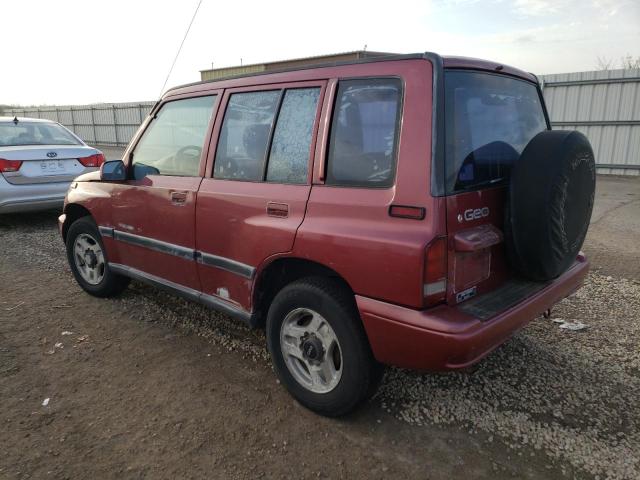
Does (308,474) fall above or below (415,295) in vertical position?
below

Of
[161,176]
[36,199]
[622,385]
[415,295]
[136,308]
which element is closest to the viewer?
[415,295]

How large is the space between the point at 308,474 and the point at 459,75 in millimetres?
2054

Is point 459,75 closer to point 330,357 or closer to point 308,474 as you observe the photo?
point 330,357

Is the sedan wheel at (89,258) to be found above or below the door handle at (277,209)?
below

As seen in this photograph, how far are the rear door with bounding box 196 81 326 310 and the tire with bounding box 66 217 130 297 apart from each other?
146 cm

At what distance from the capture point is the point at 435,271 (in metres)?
2.08

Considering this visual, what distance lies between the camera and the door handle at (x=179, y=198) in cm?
317

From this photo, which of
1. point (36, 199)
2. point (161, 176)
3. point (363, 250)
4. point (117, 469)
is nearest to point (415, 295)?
point (363, 250)

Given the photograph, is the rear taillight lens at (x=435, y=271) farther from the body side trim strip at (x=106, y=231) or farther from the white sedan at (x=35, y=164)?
the white sedan at (x=35, y=164)

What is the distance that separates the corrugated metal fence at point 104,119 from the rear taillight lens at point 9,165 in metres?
16.3

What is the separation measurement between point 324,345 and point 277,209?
0.79 meters

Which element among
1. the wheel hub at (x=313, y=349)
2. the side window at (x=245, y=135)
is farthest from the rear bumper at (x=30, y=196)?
the wheel hub at (x=313, y=349)

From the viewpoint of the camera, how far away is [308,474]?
2203mm

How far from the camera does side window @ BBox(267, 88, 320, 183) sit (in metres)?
2.59
